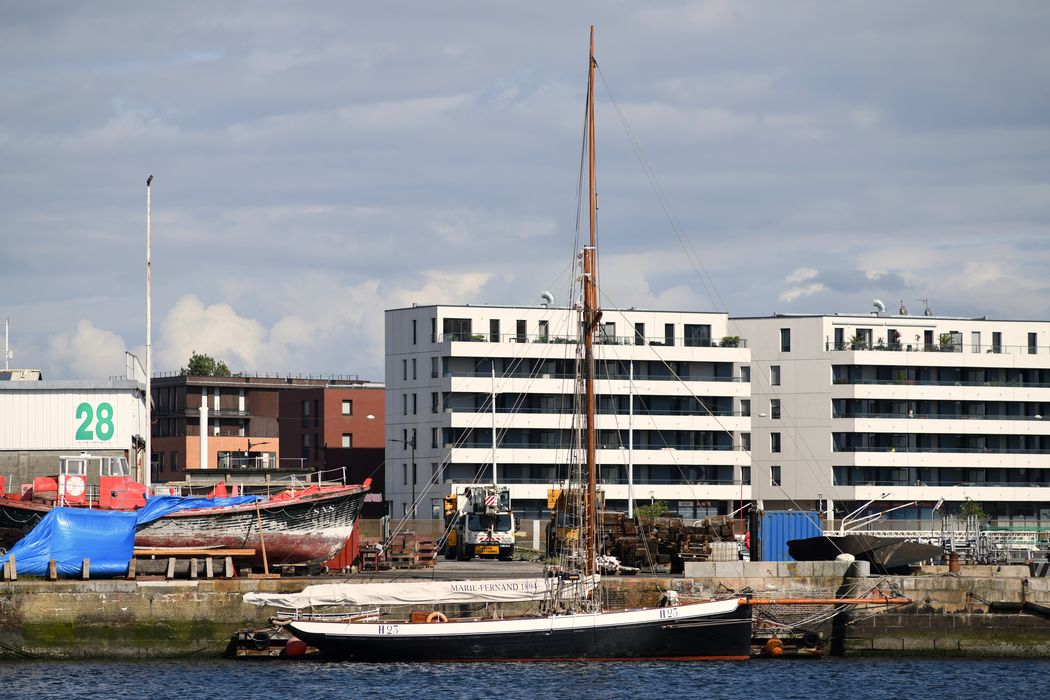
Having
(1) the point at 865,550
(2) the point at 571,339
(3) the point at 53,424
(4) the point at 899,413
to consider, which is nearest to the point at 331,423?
(2) the point at 571,339

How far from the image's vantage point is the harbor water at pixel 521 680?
4181 centimetres

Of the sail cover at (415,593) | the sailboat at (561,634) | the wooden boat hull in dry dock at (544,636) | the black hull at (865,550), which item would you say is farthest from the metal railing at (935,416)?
the sail cover at (415,593)

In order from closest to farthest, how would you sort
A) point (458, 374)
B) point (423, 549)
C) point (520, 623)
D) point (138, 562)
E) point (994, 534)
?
1. point (520, 623)
2. point (138, 562)
3. point (423, 549)
4. point (994, 534)
5. point (458, 374)

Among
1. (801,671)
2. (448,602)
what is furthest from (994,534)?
(448,602)

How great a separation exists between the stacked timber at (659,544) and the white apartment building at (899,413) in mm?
55535

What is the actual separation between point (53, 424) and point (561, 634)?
2426 centimetres

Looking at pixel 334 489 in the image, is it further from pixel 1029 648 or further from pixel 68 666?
pixel 1029 648

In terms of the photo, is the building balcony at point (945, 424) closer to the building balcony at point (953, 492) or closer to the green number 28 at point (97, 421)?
the building balcony at point (953, 492)

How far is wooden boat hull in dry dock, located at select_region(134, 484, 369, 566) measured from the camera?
51.9 m

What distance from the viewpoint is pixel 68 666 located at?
45625mm

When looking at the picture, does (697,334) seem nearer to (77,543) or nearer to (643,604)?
(643,604)

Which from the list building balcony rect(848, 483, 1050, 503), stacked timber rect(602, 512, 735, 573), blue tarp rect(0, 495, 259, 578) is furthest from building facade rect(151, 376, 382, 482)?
blue tarp rect(0, 495, 259, 578)

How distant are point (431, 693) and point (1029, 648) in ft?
68.3

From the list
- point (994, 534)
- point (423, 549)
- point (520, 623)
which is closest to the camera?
point (520, 623)
